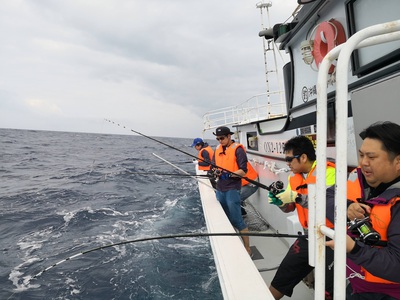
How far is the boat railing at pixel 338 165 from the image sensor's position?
0.91m

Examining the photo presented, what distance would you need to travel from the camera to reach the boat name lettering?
14.4 feet

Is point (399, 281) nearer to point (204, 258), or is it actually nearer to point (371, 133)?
point (371, 133)

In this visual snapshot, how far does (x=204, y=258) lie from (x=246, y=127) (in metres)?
3.59

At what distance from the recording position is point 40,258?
177 inches

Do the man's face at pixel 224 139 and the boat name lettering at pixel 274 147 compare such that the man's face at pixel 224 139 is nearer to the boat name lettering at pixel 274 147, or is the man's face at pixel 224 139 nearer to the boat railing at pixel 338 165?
the boat name lettering at pixel 274 147

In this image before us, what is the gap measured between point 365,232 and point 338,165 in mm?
380

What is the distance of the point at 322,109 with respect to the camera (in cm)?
99

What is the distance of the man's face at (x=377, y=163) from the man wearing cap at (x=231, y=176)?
104 inches

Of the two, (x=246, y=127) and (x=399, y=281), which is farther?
(x=246, y=127)

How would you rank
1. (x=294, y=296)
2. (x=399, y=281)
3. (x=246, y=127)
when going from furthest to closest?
(x=246, y=127) → (x=294, y=296) → (x=399, y=281)

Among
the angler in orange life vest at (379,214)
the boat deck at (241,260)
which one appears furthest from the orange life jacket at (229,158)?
the angler in orange life vest at (379,214)

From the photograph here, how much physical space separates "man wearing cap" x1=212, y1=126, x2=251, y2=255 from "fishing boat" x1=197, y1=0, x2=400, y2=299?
0.87 feet

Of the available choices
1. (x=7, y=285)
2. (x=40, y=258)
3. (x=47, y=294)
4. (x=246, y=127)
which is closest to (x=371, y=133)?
(x=47, y=294)

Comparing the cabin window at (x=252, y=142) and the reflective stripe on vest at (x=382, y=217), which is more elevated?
the cabin window at (x=252, y=142)
